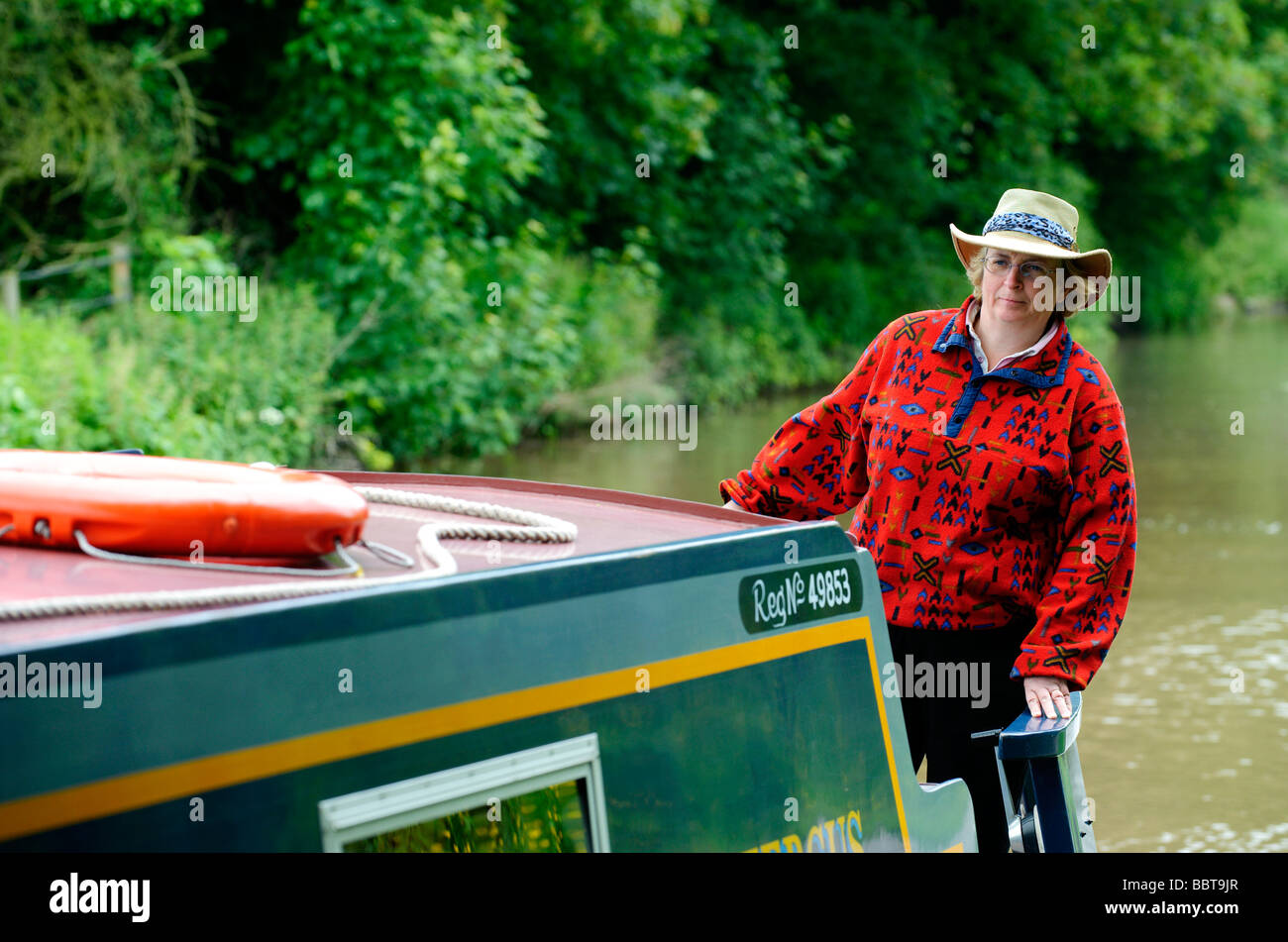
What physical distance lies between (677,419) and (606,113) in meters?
3.71

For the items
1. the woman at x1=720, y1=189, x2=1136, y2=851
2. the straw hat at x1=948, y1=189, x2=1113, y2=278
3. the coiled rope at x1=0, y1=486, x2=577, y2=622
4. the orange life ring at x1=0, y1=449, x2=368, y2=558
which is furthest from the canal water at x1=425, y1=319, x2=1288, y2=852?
the orange life ring at x1=0, y1=449, x2=368, y2=558

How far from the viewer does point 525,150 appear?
14.2 metres

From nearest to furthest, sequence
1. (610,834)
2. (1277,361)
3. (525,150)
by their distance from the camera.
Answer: (610,834), (525,150), (1277,361)

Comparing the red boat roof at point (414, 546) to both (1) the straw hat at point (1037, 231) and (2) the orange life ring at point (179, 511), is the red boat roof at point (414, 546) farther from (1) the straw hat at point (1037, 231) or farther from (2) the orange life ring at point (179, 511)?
(1) the straw hat at point (1037, 231)

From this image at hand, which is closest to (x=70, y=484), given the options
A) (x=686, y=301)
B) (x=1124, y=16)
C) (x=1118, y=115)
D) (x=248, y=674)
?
(x=248, y=674)

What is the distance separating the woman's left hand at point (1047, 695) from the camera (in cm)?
339

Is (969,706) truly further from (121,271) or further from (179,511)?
(121,271)

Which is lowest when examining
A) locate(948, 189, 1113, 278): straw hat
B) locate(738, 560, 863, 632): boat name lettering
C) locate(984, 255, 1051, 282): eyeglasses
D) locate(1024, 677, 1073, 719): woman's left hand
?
locate(1024, 677, 1073, 719): woman's left hand

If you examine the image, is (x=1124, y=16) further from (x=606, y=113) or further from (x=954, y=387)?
(x=954, y=387)

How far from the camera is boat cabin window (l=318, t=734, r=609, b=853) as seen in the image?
2100mm

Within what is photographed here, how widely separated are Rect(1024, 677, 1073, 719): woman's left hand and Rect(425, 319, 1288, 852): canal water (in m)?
2.78

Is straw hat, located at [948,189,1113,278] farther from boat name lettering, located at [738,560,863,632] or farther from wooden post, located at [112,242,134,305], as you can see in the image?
wooden post, located at [112,242,134,305]

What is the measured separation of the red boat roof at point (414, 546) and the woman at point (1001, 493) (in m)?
0.67

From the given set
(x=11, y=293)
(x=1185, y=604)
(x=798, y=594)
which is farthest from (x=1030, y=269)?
(x=11, y=293)
